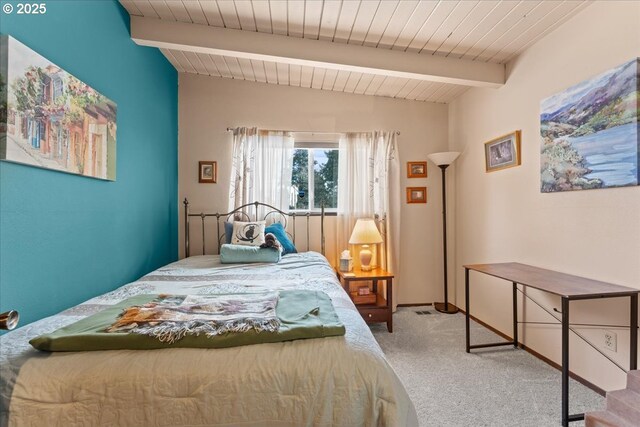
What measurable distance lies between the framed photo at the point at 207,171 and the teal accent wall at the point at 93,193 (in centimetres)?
31

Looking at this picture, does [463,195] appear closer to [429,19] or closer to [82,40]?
[429,19]

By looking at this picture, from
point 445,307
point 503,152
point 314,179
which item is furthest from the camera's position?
point 314,179

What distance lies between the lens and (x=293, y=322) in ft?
3.95

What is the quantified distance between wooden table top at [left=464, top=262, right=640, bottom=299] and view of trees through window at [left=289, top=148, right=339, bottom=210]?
1.77 metres

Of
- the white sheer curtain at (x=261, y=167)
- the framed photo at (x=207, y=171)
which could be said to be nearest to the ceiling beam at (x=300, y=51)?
the white sheer curtain at (x=261, y=167)

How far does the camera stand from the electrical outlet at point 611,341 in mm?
1813

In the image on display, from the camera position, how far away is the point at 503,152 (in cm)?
275

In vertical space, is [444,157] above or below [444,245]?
above

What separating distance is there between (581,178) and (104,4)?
3.47 meters

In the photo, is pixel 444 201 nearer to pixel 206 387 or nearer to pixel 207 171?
pixel 207 171

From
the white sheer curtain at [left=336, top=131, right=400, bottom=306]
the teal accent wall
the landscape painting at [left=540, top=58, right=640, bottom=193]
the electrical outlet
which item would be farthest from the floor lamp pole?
the teal accent wall

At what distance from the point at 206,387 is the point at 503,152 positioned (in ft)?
9.61

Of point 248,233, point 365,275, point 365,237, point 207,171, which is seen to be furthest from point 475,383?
point 207,171

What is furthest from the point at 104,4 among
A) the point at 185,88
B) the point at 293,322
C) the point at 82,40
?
the point at 293,322
